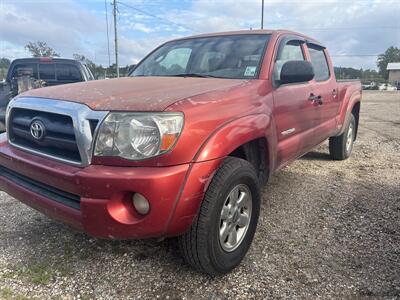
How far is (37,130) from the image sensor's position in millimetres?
2502

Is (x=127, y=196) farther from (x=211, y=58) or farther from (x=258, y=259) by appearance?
(x=211, y=58)

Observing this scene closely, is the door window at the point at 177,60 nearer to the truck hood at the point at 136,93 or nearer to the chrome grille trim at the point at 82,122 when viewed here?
the truck hood at the point at 136,93

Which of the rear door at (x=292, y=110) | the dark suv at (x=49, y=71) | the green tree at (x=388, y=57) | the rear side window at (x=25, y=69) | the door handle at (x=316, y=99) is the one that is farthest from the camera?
the green tree at (x=388, y=57)

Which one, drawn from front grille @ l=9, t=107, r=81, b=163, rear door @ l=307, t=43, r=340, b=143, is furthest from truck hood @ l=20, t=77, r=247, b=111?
rear door @ l=307, t=43, r=340, b=143

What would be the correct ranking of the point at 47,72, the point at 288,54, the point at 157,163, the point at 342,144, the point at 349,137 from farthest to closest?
the point at 47,72 < the point at 349,137 < the point at 342,144 < the point at 288,54 < the point at 157,163

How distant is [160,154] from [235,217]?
852mm

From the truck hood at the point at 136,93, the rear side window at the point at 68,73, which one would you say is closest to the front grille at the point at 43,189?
the truck hood at the point at 136,93

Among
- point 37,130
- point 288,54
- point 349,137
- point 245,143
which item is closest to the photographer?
point 37,130

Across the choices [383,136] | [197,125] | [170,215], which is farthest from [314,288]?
[383,136]

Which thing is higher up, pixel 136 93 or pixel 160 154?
pixel 136 93

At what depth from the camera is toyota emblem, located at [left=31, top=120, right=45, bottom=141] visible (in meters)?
2.47

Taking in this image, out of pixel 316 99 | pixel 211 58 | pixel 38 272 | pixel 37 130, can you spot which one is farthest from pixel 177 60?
pixel 38 272

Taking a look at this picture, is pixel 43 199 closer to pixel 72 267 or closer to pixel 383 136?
pixel 72 267

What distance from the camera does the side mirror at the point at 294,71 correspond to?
3.16 m
